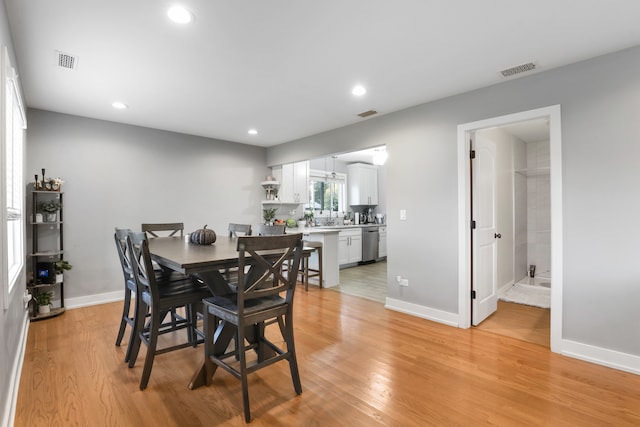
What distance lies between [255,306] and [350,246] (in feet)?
15.8

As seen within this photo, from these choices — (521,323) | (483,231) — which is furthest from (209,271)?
(521,323)

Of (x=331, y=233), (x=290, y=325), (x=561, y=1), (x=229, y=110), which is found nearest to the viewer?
(x=561, y=1)

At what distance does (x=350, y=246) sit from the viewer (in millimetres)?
6676

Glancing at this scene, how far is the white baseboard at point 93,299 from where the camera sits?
399 cm

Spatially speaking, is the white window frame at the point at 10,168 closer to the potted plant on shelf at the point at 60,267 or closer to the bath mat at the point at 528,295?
the potted plant on shelf at the point at 60,267

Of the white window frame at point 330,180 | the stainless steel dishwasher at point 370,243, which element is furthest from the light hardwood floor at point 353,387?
the white window frame at point 330,180

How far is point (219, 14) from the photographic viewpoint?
1.98 m

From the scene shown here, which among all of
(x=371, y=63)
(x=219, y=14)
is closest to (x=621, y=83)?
(x=371, y=63)

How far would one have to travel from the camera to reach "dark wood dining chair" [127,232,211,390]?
213 centimetres

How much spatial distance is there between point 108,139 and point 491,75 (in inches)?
181

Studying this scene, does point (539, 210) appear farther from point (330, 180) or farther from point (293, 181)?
point (293, 181)

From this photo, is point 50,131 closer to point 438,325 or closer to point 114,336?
point 114,336

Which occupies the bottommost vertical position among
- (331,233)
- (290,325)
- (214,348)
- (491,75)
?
(214,348)

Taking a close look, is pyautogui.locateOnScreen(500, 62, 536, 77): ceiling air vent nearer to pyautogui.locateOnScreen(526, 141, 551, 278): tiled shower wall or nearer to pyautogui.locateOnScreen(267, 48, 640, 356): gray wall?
pyautogui.locateOnScreen(267, 48, 640, 356): gray wall
